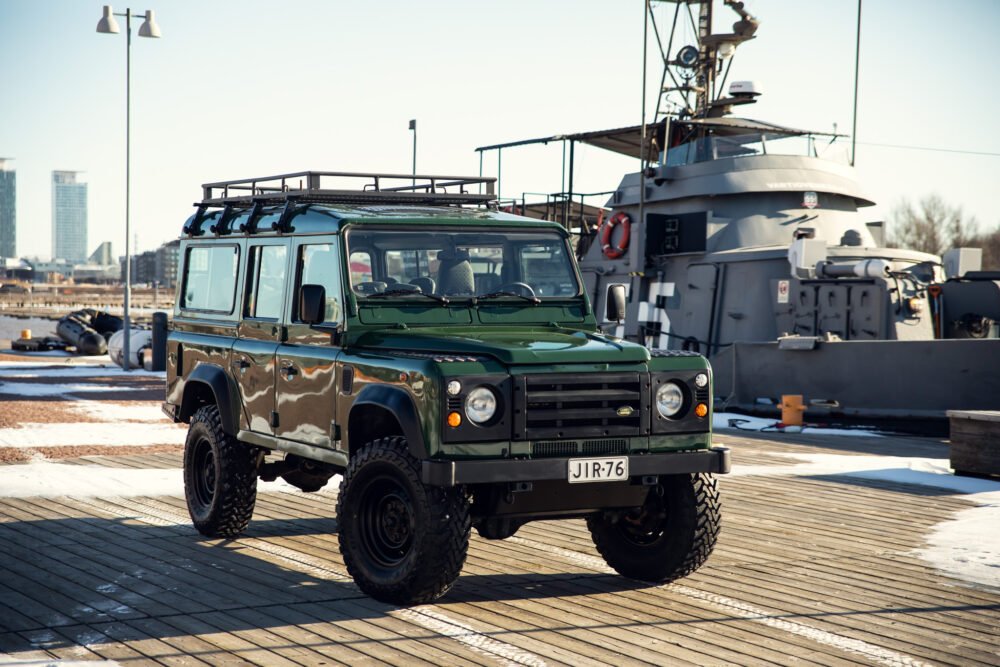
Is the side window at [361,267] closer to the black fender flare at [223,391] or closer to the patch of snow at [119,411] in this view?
the black fender flare at [223,391]

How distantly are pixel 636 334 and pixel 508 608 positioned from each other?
14.2m

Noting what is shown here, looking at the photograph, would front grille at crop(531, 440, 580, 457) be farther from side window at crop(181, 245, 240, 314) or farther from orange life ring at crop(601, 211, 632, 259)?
orange life ring at crop(601, 211, 632, 259)

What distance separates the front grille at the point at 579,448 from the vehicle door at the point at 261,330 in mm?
2244

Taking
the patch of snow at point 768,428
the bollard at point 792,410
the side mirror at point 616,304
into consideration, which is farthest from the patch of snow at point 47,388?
the side mirror at point 616,304

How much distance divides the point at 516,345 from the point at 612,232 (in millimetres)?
14831

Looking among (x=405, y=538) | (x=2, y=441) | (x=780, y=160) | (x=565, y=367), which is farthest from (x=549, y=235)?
(x=780, y=160)

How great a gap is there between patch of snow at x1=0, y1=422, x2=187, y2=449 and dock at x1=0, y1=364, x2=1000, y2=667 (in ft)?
10.9

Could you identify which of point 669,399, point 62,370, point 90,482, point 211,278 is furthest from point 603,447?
point 62,370

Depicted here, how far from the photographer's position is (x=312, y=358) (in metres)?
7.66

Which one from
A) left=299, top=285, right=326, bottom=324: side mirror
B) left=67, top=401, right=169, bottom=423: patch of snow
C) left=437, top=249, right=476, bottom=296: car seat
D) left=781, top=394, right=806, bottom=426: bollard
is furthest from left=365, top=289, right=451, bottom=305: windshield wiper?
left=781, top=394, right=806, bottom=426: bollard

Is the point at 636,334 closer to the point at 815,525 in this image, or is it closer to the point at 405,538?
the point at 815,525

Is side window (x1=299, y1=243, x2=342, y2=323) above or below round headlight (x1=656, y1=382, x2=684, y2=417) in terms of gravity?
above

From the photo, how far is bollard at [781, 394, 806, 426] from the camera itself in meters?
16.9

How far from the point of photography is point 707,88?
23156 mm
